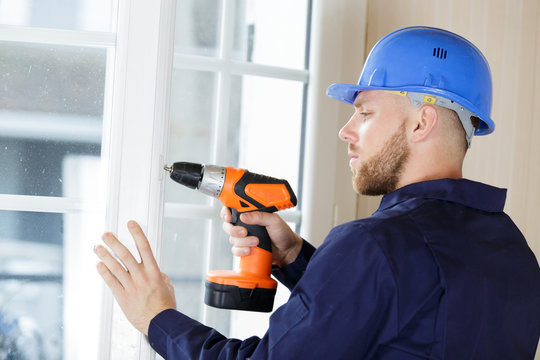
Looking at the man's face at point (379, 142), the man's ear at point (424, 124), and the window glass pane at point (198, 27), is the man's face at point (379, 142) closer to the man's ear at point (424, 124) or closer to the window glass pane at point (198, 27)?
the man's ear at point (424, 124)

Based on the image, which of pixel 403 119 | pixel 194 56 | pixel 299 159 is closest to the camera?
pixel 403 119

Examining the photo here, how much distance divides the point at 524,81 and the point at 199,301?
118cm

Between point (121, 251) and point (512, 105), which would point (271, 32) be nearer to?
point (512, 105)

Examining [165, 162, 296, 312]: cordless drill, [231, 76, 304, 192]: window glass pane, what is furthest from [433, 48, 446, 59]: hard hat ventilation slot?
[231, 76, 304, 192]: window glass pane

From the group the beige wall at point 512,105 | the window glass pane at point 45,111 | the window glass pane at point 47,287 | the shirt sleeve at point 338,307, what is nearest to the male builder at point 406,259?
the shirt sleeve at point 338,307

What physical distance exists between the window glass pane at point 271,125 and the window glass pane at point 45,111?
0.53m

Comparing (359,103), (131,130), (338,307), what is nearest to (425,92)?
(359,103)

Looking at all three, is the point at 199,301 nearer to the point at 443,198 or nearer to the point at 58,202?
the point at 58,202

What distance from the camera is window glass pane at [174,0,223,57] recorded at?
1.60 metres

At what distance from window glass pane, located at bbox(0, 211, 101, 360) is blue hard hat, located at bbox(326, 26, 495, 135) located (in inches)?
28.9

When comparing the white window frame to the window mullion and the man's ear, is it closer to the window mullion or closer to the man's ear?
the window mullion

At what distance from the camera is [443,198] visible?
3.55 feet

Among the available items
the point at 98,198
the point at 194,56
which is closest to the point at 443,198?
the point at 98,198

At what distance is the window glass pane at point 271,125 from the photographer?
1736 millimetres
